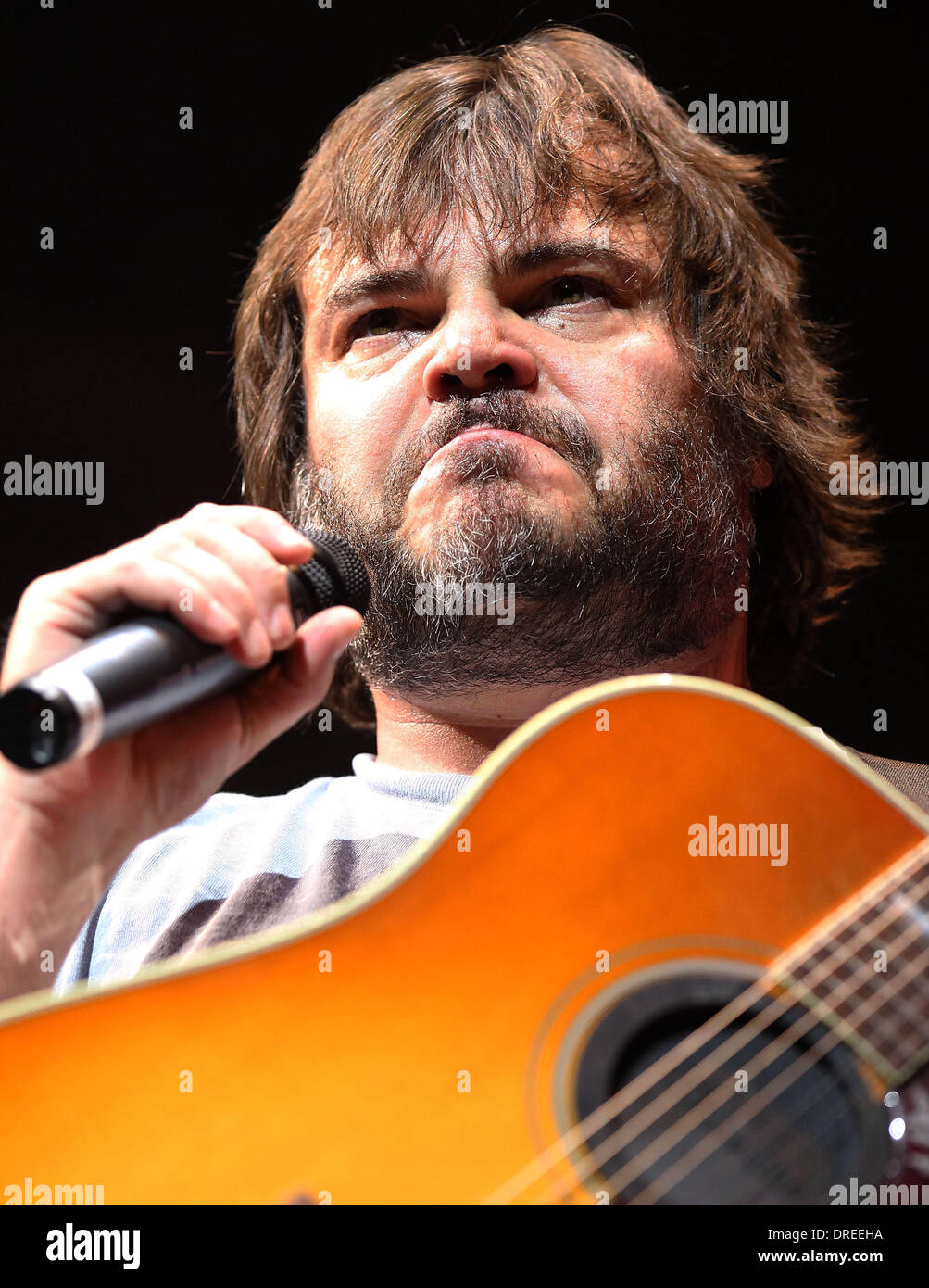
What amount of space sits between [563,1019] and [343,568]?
39 cm

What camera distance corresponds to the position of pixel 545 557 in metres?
1.26

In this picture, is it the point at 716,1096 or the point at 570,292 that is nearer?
the point at 716,1096

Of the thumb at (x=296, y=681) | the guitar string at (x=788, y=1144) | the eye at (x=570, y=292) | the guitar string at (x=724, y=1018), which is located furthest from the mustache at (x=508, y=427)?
the guitar string at (x=788, y=1144)

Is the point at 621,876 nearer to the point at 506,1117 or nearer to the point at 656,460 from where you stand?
the point at 506,1117

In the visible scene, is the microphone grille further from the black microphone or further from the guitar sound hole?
the guitar sound hole

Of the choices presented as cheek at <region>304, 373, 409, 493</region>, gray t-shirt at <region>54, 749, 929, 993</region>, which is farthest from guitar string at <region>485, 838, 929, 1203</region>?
cheek at <region>304, 373, 409, 493</region>

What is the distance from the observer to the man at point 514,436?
1.25 m

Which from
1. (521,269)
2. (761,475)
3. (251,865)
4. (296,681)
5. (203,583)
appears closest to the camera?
(203,583)

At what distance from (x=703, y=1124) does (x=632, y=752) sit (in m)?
0.24

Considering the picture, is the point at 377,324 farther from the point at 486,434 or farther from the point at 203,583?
the point at 203,583

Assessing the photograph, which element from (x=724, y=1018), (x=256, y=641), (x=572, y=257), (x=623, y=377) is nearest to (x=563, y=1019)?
(x=724, y=1018)

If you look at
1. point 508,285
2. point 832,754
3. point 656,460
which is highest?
point 508,285

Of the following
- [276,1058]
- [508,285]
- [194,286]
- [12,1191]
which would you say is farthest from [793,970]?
[194,286]

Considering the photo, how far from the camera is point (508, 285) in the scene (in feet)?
4.42
